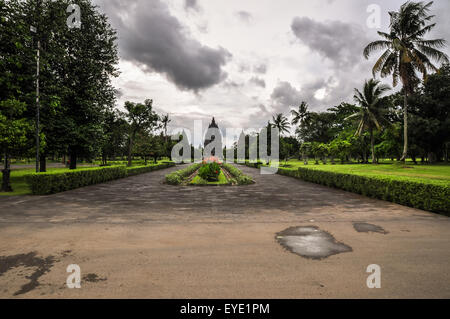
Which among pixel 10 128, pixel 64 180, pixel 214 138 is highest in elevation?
pixel 214 138

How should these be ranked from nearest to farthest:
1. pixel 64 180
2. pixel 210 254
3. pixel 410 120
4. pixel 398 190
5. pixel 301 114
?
1. pixel 210 254
2. pixel 398 190
3. pixel 64 180
4. pixel 410 120
5. pixel 301 114

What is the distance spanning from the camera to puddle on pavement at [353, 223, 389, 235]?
5926 mm

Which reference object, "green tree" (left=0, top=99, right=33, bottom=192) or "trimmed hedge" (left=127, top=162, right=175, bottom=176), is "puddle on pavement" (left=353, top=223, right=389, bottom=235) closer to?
"green tree" (left=0, top=99, right=33, bottom=192)

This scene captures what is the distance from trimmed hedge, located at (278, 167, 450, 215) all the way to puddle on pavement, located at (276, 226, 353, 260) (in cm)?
513

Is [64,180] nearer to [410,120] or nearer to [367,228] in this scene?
[367,228]

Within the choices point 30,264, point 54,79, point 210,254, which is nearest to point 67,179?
point 54,79

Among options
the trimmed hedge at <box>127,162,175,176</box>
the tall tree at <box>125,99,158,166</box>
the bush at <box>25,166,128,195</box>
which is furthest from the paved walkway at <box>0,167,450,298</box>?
the tall tree at <box>125,99,158,166</box>

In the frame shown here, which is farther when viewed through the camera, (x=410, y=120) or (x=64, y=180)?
(x=410, y=120)

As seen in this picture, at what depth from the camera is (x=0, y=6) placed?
11500 mm

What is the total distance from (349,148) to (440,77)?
15822mm

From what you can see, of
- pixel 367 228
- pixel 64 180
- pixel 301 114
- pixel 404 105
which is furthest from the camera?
pixel 301 114

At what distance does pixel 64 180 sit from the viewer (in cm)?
1292

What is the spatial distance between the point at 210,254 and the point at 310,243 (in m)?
2.29

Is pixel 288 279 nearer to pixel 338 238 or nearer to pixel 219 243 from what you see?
pixel 219 243
